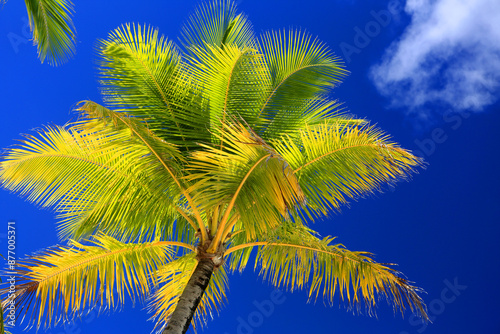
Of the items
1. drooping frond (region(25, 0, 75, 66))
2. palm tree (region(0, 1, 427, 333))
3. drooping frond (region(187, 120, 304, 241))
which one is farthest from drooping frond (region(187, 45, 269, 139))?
drooping frond (region(25, 0, 75, 66))

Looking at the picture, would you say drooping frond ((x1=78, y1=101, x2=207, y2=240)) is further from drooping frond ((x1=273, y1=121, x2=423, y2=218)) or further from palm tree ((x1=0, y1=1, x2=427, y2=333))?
drooping frond ((x1=273, y1=121, x2=423, y2=218))

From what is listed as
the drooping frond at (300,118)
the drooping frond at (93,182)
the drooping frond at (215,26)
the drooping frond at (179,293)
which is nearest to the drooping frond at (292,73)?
the drooping frond at (300,118)

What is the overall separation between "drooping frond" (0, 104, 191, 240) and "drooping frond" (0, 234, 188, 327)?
42cm

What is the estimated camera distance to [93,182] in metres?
6.97

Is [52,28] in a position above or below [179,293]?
above

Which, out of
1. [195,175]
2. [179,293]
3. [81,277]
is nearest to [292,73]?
[195,175]

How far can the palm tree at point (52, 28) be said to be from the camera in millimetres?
6473

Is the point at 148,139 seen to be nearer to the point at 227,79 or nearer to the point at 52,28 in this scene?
the point at 227,79

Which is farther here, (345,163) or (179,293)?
(179,293)

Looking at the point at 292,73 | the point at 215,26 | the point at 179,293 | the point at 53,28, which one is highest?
the point at 53,28

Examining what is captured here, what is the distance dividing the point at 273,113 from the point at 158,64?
2017 mm

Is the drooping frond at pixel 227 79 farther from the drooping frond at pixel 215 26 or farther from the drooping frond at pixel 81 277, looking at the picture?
the drooping frond at pixel 81 277

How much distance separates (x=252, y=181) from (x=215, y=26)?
11.7 ft

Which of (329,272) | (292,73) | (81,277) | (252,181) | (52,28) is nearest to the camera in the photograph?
(252,181)
